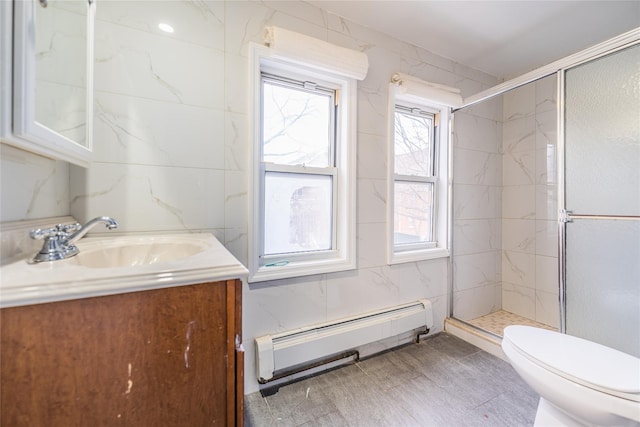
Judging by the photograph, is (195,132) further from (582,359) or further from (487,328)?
(487,328)

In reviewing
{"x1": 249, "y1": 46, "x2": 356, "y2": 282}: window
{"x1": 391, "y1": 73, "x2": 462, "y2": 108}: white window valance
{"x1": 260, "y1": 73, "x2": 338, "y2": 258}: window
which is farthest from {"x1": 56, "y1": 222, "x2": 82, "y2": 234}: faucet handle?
{"x1": 391, "y1": 73, "x2": 462, "y2": 108}: white window valance

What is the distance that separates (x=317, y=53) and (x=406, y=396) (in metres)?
1.96

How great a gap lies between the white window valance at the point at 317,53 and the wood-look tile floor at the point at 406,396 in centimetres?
185

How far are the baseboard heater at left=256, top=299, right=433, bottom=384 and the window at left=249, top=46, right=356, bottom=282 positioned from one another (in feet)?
1.12

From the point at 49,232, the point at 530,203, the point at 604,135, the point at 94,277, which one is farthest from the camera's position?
the point at 530,203

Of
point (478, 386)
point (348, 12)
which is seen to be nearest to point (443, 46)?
point (348, 12)

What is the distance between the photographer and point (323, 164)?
172 cm

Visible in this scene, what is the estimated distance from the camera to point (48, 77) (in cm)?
82

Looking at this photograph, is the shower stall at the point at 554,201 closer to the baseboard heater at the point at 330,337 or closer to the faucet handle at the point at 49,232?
the baseboard heater at the point at 330,337

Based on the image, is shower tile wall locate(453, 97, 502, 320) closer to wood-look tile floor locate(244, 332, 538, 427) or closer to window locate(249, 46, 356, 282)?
wood-look tile floor locate(244, 332, 538, 427)

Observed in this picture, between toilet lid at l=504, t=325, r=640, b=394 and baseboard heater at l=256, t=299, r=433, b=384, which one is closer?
toilet lid at l=504, t=325, r=640, b=394

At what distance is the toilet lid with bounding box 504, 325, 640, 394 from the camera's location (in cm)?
87

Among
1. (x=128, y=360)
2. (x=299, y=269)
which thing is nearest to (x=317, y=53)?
(x=299, y=269)

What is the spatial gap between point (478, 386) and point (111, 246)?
197cm
